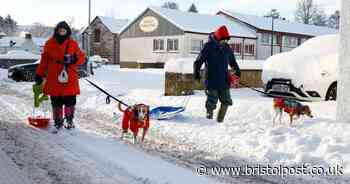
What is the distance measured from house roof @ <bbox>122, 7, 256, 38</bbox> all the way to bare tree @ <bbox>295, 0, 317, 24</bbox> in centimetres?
5145

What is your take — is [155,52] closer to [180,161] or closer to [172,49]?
[172,49]

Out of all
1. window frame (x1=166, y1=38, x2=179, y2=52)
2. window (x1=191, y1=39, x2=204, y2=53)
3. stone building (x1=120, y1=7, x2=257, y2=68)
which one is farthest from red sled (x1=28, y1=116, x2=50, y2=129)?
window frame (x1=166, y1=38, x2=179, y2=52)

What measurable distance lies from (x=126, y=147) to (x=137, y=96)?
687cm

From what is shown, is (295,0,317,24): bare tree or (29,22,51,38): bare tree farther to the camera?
(29,22,51,38): bare tree

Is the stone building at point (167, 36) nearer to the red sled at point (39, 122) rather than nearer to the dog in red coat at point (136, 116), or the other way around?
the red sled at point (39, 122)

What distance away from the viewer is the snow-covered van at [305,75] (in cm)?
1069

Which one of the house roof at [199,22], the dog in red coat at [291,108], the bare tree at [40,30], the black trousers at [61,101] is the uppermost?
the bare tree at [40,30]

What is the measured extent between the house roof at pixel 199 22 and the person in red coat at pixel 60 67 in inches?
1178

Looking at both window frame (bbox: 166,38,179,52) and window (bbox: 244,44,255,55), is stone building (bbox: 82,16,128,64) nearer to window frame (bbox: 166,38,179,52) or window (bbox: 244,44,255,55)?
window frame (bbox: 166,38,179,52)

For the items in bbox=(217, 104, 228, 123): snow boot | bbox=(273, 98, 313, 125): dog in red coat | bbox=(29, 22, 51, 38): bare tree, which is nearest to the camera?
bbox=(273, 98, 313, 125): dog in red coat

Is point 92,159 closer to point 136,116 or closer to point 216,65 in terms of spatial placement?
point 136,116

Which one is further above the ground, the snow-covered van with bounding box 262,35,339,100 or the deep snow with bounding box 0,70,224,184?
the snow-covered van with bounding box 262,35,339,100

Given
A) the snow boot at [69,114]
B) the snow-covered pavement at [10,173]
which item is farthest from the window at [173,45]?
the snow-covered pavement at [10,173]

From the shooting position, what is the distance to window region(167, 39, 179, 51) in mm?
38131
